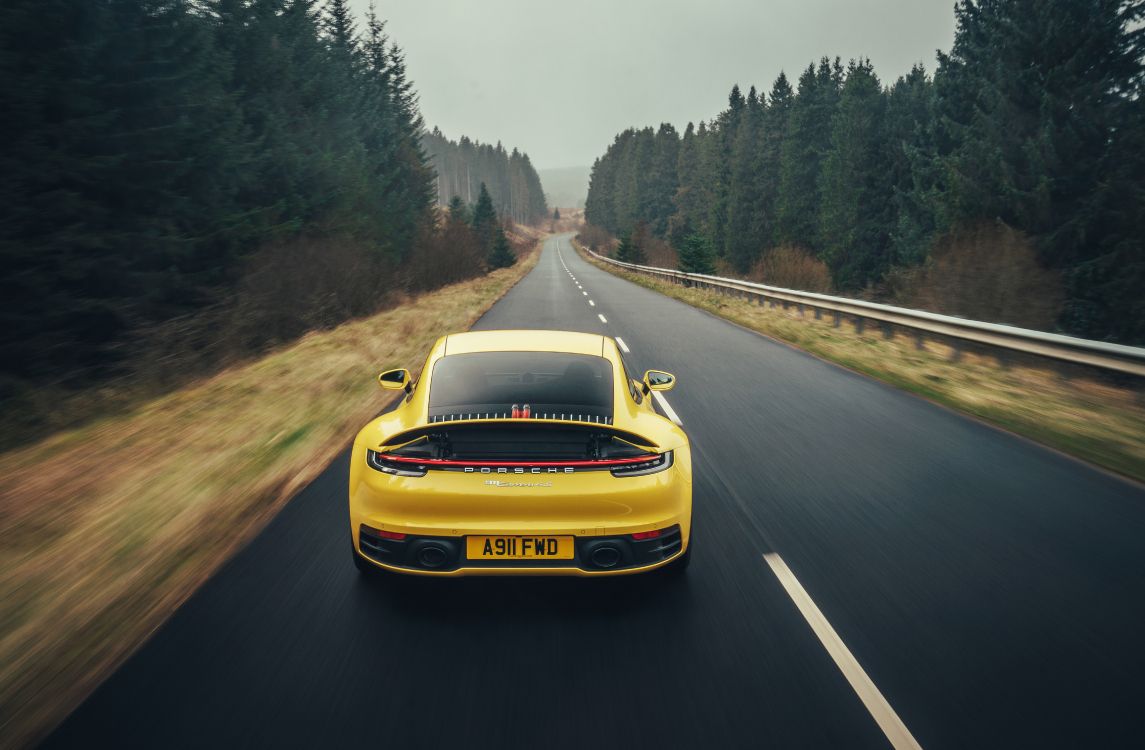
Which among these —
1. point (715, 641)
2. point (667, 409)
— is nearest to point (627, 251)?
point (667, 409)

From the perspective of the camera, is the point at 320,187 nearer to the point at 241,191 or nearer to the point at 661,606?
the point at 241,191

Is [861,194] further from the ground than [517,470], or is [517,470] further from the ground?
[861,194]

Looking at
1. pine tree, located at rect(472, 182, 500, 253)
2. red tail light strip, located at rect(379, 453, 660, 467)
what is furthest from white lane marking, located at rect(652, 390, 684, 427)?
pine tree, located at rect(472, 182, 500, 253)

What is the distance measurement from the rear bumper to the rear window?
0.65 meters

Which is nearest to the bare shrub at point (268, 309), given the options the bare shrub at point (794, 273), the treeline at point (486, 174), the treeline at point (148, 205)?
the treeline at point (148, 205)

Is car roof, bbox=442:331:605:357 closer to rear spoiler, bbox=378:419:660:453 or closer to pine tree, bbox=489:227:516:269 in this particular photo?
rear spoiler, bbox=378:419:660:453

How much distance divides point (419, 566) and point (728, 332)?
1360 centimetres

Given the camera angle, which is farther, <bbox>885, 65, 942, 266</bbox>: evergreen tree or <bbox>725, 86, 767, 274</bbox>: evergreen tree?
<bbox>725, 86, 767, 274</bbox>: evergreen tree

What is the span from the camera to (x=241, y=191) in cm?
1900

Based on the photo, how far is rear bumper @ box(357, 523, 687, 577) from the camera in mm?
3303

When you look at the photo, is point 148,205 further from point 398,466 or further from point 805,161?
point 805,161

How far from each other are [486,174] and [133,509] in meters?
165

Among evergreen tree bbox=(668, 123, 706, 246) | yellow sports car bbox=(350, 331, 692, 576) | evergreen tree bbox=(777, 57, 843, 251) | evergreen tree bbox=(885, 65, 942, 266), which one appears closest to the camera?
yellow sports car bbox=(350, 331, 692, 576)

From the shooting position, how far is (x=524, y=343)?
4617mm
